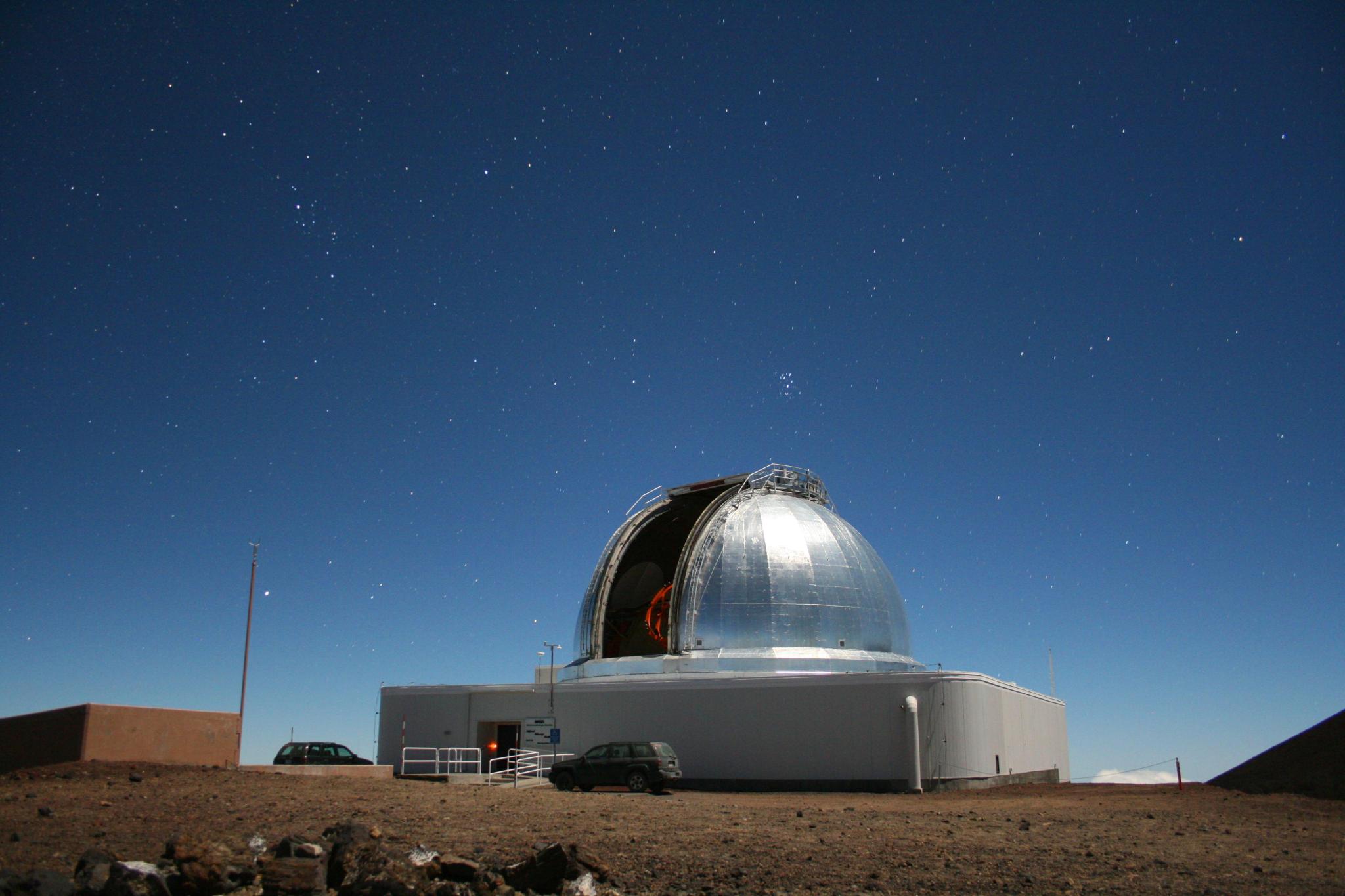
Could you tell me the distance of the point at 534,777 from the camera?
2538cm

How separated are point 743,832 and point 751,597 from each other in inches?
545

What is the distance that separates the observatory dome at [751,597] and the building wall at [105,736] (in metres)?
11.5

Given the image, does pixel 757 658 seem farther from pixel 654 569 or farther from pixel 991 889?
pixel 991 889

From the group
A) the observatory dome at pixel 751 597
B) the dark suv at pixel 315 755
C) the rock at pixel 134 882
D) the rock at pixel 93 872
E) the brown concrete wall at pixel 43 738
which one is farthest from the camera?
the observatory dome at pixel 751 597

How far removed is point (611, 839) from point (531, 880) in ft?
6.92

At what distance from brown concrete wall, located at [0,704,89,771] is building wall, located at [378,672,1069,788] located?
12.0 metres

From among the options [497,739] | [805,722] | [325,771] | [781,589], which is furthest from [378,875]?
[497,739]

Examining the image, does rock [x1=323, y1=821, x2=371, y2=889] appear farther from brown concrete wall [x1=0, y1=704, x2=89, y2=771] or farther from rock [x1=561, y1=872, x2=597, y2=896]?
brown concrete wall [x1=0, y1=704, x2=89, y2=771]

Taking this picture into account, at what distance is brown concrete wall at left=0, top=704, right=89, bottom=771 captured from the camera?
17.4 meters

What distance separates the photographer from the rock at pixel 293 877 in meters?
10.1

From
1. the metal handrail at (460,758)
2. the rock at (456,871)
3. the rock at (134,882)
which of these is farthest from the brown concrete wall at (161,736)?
the rock at (456,871)

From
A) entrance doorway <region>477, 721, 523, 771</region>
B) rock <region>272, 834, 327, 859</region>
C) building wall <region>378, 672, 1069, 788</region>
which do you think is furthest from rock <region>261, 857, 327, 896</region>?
entrance doorway <region>477, 721, 523, 771</region>

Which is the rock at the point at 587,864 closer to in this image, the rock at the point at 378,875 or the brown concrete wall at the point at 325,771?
the rock at the point at 378,875

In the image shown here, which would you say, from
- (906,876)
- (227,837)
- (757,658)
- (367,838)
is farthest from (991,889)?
(757,658)
